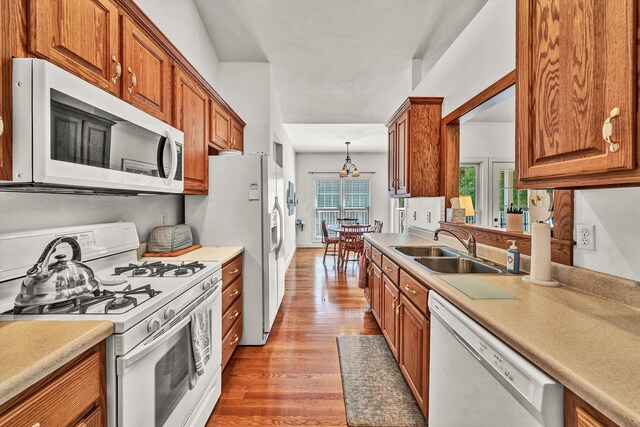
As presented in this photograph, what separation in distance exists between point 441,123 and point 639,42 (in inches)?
86.6

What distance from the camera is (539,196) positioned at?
1509 millimetres

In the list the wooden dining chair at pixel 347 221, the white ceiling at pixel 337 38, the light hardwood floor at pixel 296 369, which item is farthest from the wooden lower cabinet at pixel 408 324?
the wooden dining chair at pixel 347 221

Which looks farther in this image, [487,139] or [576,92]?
[487,139]

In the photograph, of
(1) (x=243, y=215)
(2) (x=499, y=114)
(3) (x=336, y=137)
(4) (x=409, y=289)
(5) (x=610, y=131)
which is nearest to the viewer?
(5) (x=610, y=131)

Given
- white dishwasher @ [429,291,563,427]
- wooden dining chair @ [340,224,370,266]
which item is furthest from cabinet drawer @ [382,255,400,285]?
wooden dining chair @ [340,224,370,266]

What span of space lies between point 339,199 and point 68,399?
768cm

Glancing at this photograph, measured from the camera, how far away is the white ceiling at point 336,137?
573 cm

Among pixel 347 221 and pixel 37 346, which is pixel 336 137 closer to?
pixel 347 221

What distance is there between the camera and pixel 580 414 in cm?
65

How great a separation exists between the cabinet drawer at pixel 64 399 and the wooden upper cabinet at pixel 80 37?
1.03 metres

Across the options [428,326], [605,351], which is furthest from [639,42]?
[428,326]

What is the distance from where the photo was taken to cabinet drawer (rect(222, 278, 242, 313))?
2.11m

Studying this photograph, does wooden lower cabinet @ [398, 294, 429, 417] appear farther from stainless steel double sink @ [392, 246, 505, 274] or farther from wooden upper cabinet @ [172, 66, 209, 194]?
wooden upper cabinet @ [172, 66, 209, 194]

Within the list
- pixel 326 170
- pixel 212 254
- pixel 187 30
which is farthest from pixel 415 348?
pixel 326 170
